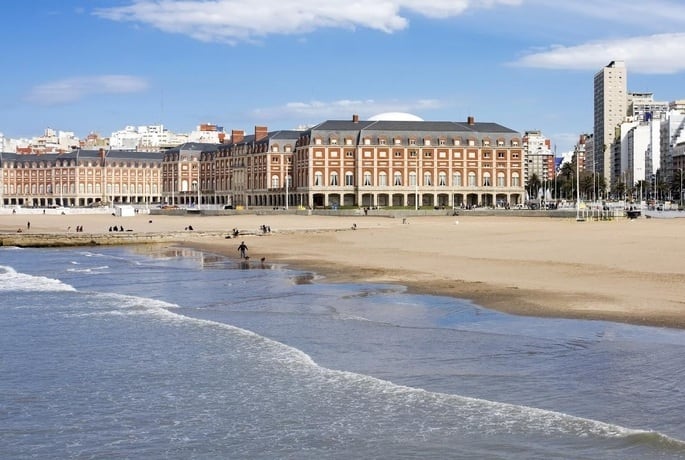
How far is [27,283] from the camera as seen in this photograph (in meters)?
31.2

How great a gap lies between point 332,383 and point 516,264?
21.5 m

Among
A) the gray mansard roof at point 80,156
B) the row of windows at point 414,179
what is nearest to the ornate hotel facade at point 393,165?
the row of windows at point 414,179

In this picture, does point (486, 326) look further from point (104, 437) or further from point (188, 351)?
point (104, 437)

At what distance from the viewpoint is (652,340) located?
1678cm

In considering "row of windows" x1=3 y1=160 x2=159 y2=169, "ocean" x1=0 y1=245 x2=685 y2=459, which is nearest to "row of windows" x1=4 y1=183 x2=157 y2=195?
"row of windows" x1=3 y1=160 x2=159 y2=169

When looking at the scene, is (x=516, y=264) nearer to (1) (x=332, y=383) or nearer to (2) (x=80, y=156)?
(1) (x=332, y=383)

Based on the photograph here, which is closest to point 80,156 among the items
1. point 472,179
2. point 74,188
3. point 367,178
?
point 74,188

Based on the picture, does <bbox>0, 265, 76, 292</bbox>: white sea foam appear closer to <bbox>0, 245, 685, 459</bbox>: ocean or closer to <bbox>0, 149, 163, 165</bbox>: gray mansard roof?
<bbox>0, 245, 685, 459</bbox>: ocean

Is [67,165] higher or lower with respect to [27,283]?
higher

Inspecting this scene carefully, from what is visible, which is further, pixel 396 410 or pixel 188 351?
pixel 188 351

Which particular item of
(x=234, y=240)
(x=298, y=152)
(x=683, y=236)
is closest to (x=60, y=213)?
(x=298, y=152)

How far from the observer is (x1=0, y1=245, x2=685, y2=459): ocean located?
10867mm

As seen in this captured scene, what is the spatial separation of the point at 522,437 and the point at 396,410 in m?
2.12

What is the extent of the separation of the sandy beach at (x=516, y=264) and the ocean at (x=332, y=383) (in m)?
2.09
